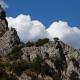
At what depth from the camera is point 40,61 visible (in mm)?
161125

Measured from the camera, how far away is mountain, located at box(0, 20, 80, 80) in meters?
153

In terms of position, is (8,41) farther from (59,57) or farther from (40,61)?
(59,57)

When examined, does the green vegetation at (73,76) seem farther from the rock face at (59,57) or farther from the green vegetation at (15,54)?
the green vegetation at (15,54)

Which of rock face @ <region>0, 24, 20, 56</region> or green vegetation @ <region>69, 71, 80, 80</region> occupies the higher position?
rock face @ <region>0, 24, 20, 56</region>

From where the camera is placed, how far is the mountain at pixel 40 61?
15325cm

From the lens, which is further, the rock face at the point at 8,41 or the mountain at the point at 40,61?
the rock face at the point at 8,41

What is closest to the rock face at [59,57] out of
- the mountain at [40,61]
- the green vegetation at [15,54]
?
the mountain at [40,61]

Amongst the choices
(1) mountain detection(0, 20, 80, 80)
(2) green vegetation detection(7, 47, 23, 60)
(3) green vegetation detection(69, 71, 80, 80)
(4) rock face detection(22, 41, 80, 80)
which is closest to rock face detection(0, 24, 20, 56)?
(1) mountain detection(0, 20, 80, 80)

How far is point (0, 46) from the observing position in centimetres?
17962

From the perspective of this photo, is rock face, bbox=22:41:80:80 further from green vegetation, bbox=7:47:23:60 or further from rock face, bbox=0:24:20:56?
rock face, bbox=0:24:20:56

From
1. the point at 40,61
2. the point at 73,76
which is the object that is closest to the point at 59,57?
the point at 40,61

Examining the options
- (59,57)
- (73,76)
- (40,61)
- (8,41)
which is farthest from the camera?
Answer: (8,41)

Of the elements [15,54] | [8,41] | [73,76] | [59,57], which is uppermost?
[8,41]

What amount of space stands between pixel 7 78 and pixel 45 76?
17.4 metres
